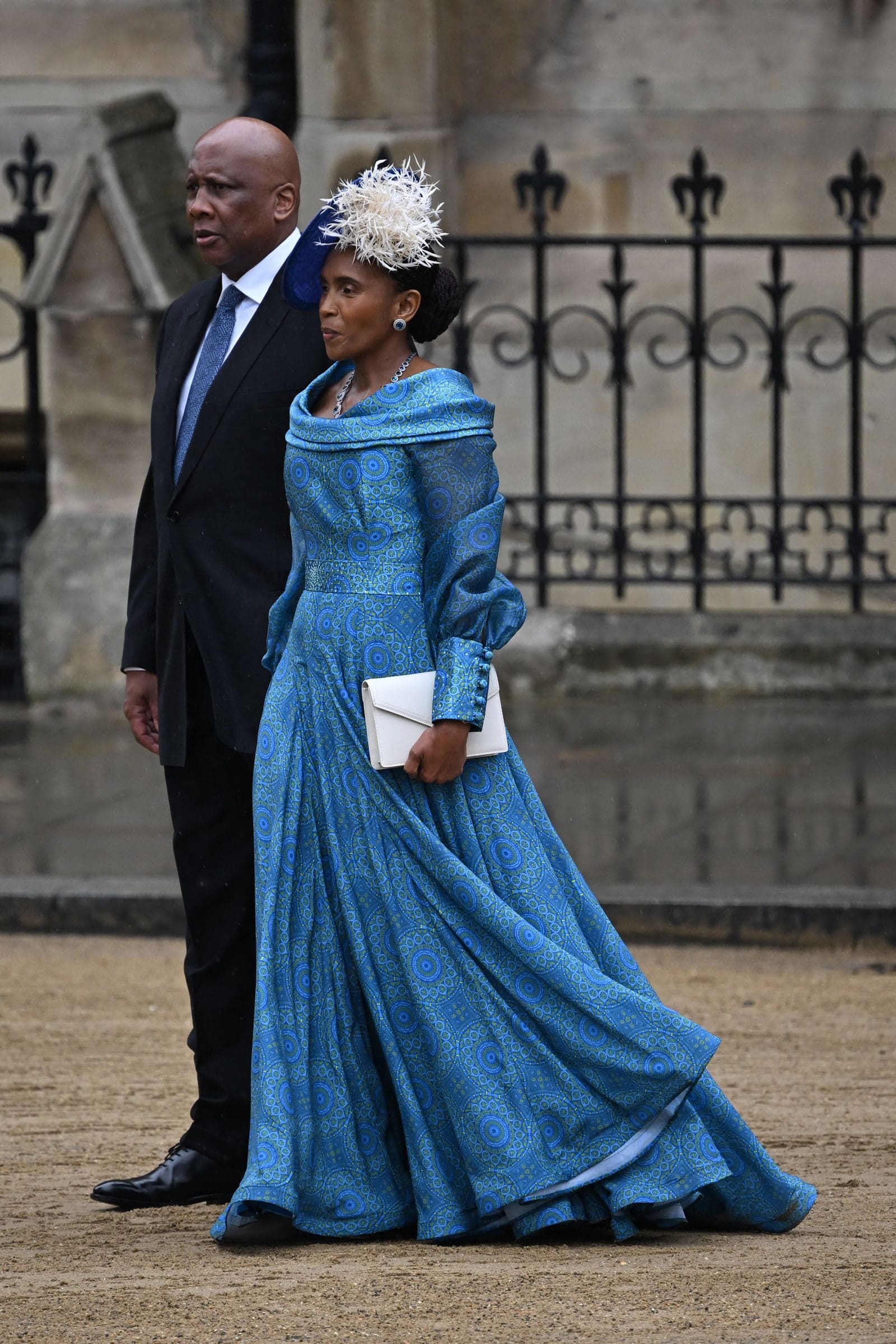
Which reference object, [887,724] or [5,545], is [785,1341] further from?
[5,545]

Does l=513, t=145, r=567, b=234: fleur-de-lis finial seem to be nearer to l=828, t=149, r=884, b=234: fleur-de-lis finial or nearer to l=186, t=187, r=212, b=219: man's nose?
l=828, t=149, r=884, b=234: fleur-de-lis finial

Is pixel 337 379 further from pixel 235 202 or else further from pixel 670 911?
pixel 670 911

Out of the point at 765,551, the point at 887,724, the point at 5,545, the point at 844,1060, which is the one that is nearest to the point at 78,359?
the point at 5,545

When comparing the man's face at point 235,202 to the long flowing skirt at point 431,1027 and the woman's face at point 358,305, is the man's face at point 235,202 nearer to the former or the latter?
the woman's face at point 358,305

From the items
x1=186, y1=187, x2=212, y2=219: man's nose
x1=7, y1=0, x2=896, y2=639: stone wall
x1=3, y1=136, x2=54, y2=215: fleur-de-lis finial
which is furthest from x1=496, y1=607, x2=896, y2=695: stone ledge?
x1=186, y1=187, x2=212, y2=219: man's nose

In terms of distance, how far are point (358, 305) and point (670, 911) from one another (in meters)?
3.25

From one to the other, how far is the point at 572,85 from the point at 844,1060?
7212 millimetres

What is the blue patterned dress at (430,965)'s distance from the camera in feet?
13.5

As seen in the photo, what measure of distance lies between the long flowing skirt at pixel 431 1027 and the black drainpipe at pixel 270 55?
7.31 metres

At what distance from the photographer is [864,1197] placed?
4.51m

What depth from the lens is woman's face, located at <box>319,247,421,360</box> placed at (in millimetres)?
4176

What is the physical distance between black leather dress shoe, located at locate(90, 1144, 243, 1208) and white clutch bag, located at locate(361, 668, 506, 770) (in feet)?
3.18

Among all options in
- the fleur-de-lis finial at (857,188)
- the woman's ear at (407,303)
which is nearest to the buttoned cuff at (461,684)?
the woman's ear at (407,303)

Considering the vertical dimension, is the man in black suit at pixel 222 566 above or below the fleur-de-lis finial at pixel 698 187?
below
